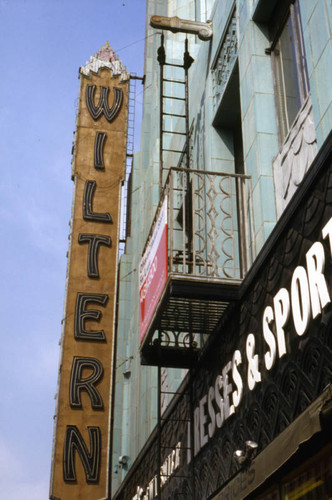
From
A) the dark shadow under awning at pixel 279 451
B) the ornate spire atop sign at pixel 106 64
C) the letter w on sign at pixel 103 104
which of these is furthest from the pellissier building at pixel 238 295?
the ornate spire atop sign at pixel 106 64

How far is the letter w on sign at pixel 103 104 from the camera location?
2117cm

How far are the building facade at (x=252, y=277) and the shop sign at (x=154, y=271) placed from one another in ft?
0.17

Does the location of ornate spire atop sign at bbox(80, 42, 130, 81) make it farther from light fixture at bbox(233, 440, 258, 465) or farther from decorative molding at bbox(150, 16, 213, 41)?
light fixture at bbox(233, 440, 258, 465)

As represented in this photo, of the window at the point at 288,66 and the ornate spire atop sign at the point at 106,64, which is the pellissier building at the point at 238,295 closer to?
the window at the point at 288,66

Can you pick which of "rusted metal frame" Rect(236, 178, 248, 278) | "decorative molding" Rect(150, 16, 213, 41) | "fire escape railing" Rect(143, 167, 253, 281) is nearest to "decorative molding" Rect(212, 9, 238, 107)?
"decorative molding" Rect(150, 16, 213, 41)

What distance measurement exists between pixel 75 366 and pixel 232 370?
8.75 m

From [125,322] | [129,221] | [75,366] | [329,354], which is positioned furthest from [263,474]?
[129,221]

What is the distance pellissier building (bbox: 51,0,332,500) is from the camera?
6.88 meters

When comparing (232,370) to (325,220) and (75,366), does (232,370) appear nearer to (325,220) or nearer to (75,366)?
(325,220)

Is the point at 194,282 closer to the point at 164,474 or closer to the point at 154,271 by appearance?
the point at 154,271

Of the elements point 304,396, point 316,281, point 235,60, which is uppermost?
point 235,60

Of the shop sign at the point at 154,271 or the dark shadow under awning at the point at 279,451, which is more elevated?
the shop sign at the point at 154,271

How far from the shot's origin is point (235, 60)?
→ 12.4m

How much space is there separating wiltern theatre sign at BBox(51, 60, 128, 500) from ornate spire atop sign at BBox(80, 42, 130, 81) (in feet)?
0.95
